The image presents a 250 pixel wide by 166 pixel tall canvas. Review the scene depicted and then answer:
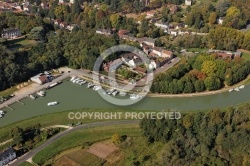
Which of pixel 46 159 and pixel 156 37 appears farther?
pixel 156 37

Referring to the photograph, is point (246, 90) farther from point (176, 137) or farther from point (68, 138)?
point (68, 138)

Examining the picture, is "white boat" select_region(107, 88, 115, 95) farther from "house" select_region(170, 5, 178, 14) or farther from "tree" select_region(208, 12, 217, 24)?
"house" select_region(170, 5, 178, 14)

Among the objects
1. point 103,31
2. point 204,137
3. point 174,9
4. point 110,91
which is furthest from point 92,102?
point 174,9

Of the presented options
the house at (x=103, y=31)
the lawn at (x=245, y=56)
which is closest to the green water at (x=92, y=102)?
the lawn at (x=245, y=56)

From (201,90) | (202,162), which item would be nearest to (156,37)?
(201,90)

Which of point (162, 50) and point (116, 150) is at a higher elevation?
point (162, 50)

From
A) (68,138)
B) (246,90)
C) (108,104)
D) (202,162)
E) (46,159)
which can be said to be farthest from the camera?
(246,90)

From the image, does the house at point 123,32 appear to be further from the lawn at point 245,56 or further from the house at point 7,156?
the house at point 7,156
